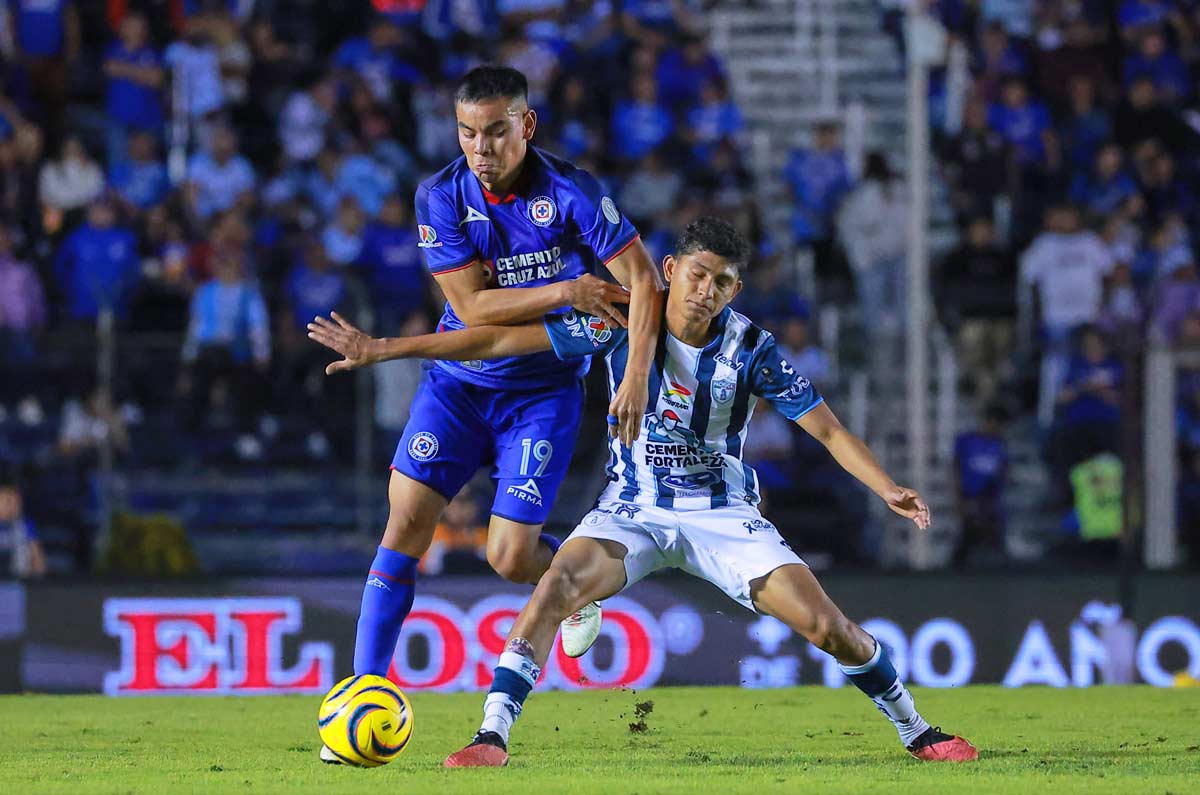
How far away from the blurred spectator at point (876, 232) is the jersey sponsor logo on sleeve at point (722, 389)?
6511mm

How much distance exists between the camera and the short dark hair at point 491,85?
6.87 m

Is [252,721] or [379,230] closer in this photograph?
[252,721]

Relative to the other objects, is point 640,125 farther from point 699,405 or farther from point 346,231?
point 699,405

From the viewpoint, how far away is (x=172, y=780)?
6309 mm

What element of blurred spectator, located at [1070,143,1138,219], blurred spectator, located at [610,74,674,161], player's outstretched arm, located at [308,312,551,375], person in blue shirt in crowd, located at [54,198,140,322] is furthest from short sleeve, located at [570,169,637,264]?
blurred spectator, located at [1070,143,1138,219]

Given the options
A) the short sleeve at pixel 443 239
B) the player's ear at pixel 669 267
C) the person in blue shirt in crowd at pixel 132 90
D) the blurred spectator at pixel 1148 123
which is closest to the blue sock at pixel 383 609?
the short sleeve at pixel 443 239

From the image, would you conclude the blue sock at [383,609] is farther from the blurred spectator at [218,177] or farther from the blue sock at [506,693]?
the blurred spectator at [218,177]

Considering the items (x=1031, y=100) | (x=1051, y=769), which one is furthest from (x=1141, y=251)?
(x=1051, y=769)

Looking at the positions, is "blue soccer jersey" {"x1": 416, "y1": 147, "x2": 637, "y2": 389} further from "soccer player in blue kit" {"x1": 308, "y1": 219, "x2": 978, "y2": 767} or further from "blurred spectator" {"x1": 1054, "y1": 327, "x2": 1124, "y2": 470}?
"blurred spectator" {"x1": 1054, "y1": 327, "x2": 1124, "y2": 470}

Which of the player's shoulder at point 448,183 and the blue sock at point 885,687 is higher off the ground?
the player's shoulder at point 448,183

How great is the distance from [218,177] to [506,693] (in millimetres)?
9576

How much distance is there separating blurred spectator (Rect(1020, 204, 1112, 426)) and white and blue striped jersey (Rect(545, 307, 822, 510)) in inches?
274

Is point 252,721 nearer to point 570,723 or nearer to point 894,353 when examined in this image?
A: point 570,723

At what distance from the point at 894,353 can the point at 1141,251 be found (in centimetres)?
356
